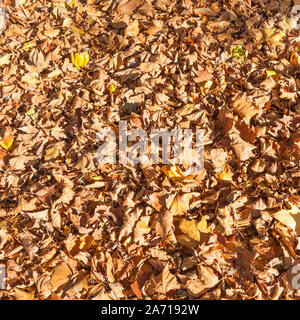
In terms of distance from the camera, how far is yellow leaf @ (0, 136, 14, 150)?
225 cm

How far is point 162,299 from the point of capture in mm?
1653

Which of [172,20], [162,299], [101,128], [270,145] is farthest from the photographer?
[172,20]

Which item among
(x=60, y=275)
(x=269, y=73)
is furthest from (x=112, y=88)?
(x=60, y=275)

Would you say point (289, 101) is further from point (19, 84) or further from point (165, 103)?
point (19, 84)

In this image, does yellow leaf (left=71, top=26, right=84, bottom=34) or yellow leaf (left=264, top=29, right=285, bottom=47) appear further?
yellow leaf (left=71, top=26, right=84, bottom=34)

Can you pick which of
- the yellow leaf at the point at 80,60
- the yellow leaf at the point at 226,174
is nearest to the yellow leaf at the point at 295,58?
the yellow leaf at the point at 226,174

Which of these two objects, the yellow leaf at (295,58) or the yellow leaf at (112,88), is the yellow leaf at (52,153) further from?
the yellow leaf at (295,58)

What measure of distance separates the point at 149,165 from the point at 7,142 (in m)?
1.17

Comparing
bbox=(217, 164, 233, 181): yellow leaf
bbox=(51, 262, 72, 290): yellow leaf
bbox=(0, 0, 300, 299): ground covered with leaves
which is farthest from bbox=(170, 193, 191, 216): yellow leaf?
bbox=(51, 262, 72, 290): yellow leaf

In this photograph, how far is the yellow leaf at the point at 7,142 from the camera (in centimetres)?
225

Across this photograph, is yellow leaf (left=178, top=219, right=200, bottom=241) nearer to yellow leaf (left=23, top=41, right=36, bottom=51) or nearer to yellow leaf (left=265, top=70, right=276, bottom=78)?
yellow leaf (left=265, top=70, right=276, bottom=78)

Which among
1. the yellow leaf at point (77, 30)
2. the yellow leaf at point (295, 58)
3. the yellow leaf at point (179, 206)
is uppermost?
the yellow leaf at point (77, 30)
